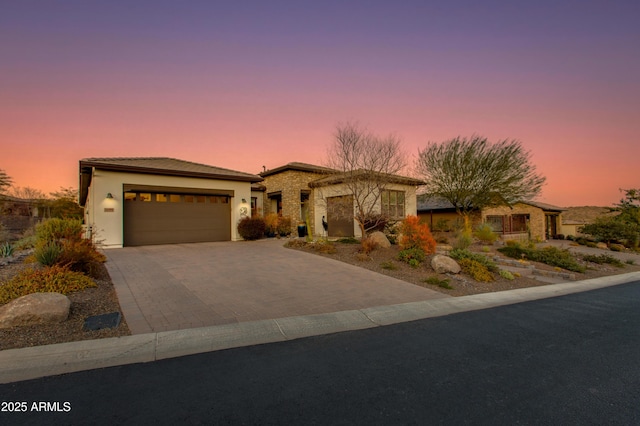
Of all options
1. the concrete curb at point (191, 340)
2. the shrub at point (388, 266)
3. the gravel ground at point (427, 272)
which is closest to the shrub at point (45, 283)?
the concrete curb at point (191, 340)

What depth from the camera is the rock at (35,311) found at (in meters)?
4.16

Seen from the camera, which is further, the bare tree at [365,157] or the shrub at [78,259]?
the bare tree at [365,157]

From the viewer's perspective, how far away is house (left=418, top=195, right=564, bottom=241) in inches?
920

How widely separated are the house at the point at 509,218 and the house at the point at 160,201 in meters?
14.9

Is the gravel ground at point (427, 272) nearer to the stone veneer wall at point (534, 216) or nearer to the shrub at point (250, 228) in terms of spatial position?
the shrub at point (250, 228)

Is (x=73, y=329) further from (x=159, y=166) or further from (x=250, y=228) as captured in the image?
(x=159, y=166)

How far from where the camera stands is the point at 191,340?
13.2 ft

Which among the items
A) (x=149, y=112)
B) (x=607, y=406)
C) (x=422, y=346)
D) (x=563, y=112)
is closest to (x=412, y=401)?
(x=422, y=346)

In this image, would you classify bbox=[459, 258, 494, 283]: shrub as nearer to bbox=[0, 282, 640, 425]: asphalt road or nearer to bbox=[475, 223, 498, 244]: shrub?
bbox=[0, 282, 640, 425]: asphalt road

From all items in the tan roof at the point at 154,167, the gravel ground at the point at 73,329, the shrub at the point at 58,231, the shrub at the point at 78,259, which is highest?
the tan roof at the point at 154,167

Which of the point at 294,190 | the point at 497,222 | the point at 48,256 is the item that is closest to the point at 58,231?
the point at 48,256

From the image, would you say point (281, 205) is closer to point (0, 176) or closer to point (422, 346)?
point (422, 346)

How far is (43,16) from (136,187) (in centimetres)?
703

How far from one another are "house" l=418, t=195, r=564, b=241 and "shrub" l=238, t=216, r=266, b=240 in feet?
43.5
